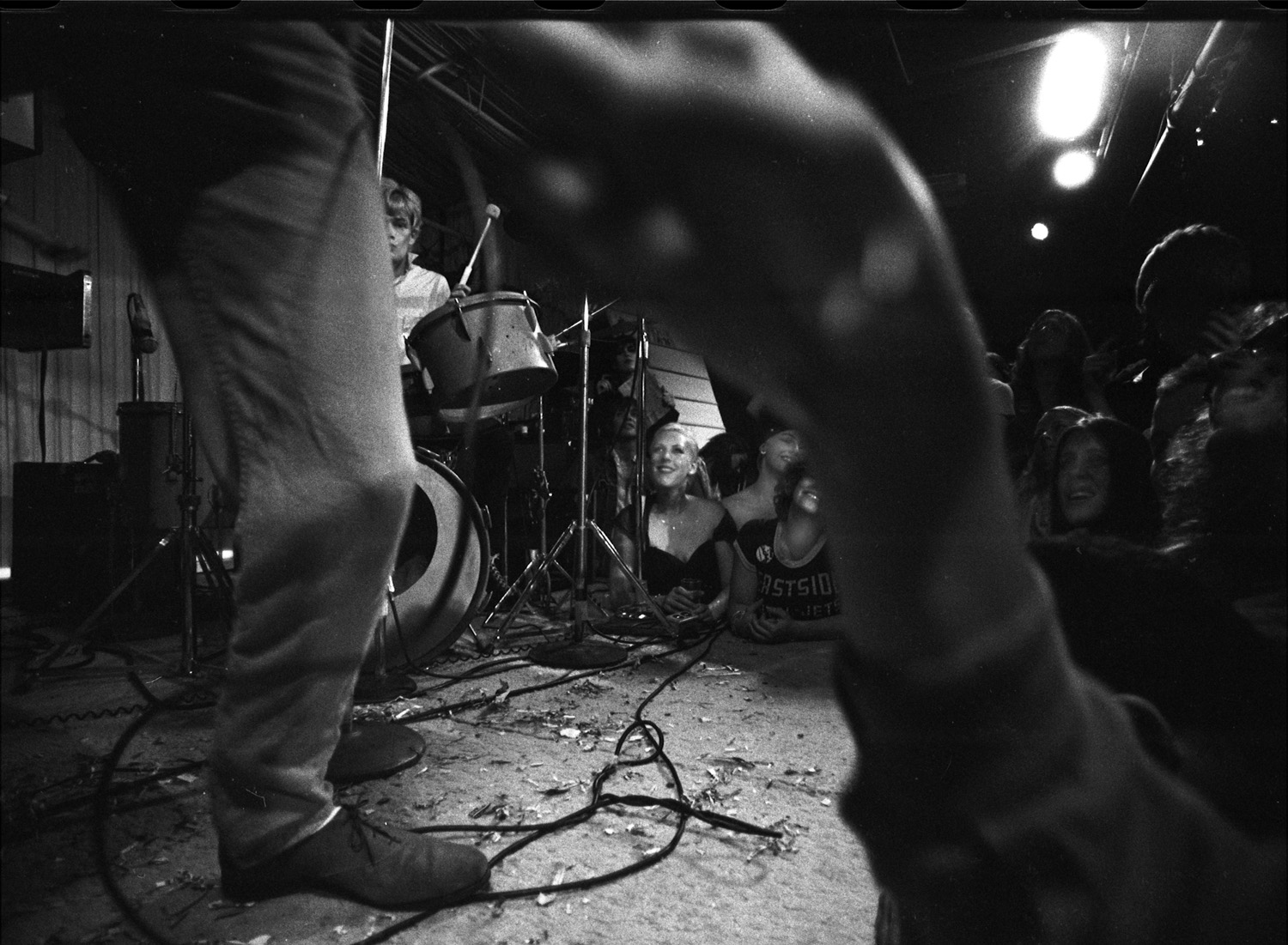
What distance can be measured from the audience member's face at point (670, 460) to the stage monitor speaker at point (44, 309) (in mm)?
652

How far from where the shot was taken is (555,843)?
80 cm

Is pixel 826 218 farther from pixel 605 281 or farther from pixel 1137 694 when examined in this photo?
pixel 1137 694

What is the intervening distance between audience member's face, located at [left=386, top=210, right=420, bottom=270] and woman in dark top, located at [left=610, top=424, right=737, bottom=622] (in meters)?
0.39

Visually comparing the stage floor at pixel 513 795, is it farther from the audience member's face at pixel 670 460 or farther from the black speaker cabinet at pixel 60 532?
the audience member's face at pixel 670 460

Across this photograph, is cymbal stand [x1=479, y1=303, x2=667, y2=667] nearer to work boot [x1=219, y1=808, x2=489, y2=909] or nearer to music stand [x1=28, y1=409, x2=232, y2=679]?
work boot [x1=219, y1=808, x2=489, y2=909]

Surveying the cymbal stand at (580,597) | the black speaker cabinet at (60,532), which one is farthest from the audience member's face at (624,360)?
the black speaker cabinet at (60,532)

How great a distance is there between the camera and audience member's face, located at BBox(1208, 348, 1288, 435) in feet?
2.05

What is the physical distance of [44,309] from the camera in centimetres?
64

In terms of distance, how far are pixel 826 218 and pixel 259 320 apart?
20.8 inches

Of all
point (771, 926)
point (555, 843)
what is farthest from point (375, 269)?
point (771, 926)

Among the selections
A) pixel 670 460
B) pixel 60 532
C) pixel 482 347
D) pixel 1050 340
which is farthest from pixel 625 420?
pixel 60 532

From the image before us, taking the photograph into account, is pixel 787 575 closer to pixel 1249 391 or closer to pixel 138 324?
pixel 1249 391

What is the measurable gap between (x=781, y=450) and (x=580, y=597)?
41 centimetres

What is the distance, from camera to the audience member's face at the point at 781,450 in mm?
569
